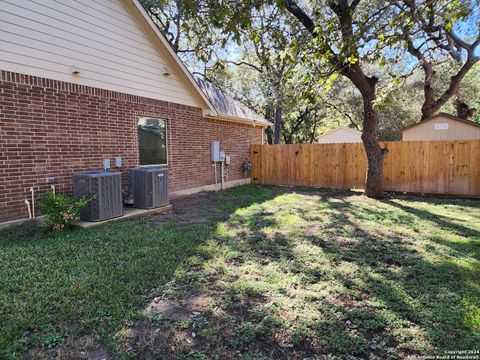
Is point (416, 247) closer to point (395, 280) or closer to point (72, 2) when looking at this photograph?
point (395, 280)

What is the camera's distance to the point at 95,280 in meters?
3.20

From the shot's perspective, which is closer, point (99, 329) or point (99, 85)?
point (99, 329)

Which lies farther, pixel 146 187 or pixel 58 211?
pixel 146 187

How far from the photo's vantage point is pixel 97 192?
18.1 feet

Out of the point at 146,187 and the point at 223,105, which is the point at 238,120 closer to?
the point at 223,105

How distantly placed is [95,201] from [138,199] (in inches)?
51.0

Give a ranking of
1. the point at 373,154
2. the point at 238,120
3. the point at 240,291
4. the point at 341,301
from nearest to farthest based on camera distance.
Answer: the point at 341,301
the point at 240,291
the point at 373,154
the point at 238,120

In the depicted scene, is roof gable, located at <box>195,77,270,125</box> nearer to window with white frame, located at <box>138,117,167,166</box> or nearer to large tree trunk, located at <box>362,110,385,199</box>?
window with white frame, located at <box>138,117,167,166</box>

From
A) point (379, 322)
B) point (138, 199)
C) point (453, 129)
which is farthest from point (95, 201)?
point (453, 129)

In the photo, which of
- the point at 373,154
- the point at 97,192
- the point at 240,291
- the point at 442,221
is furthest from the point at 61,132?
the point at 373,154

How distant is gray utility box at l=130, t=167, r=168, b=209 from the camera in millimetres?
6648

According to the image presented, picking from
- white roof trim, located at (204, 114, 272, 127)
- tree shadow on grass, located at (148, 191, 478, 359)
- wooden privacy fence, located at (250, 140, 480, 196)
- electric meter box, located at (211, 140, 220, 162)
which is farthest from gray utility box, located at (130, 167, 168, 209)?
wooden privacy fence, located at (250, 140, 480, 196)

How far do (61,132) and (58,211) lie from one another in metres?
1.78

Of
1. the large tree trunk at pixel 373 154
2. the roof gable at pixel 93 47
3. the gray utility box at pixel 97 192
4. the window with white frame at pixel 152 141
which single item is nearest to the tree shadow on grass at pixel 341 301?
the gray utility box at pixel 97 192
